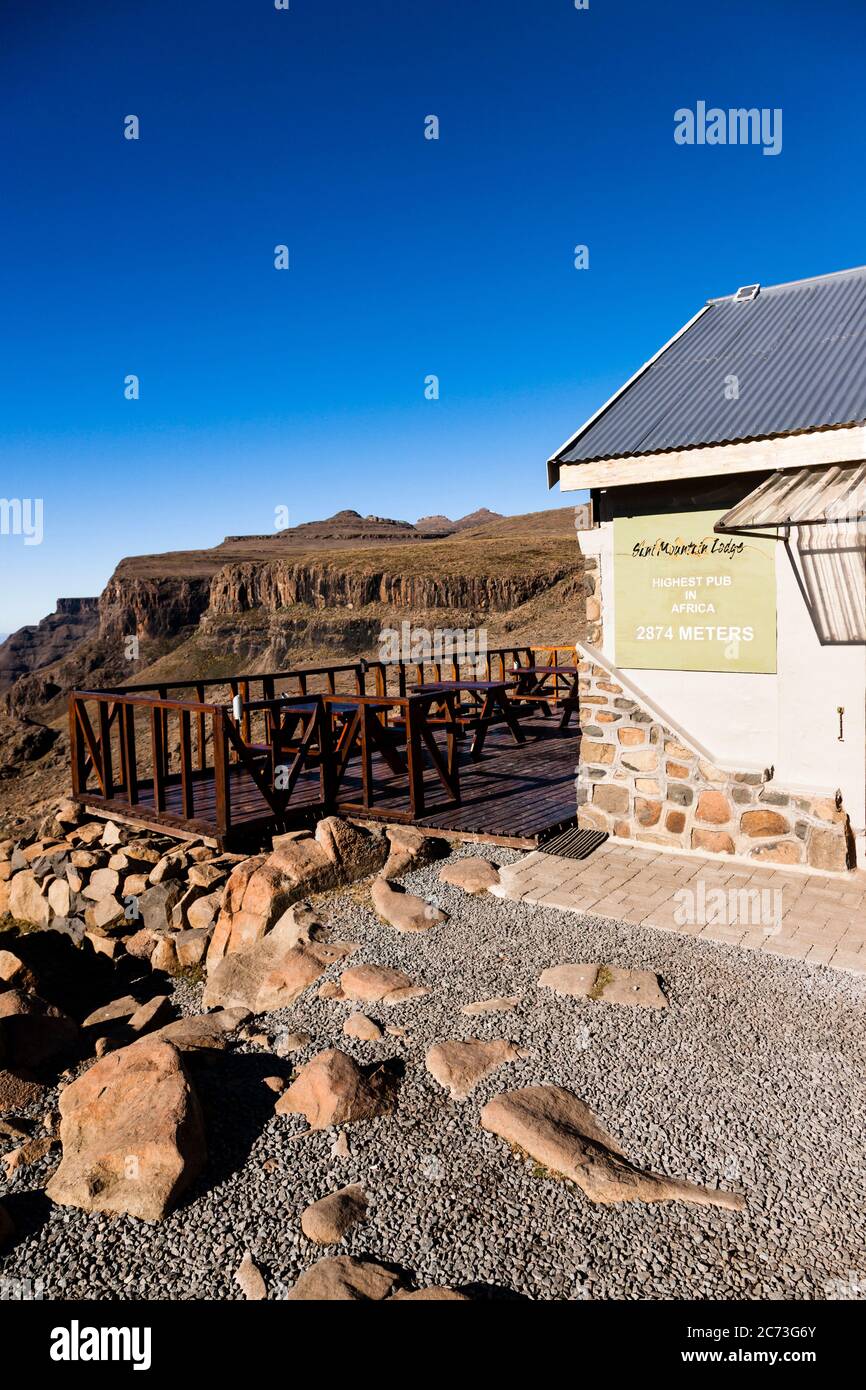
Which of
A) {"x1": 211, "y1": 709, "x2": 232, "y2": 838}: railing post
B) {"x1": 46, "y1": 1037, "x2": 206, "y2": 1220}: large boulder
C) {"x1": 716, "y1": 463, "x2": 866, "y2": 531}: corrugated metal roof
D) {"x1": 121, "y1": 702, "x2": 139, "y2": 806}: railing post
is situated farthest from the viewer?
{"x1": 121, "y1": 702, "x2": 139, "y2": 806}: railing post

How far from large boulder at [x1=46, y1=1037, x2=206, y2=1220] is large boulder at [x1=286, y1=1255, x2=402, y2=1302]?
0.71 meters

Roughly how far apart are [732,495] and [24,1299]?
19.5ft

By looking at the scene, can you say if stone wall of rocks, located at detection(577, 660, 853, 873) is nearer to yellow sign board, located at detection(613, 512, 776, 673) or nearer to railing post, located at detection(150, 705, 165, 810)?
yellow sign board, located at detection(613, 512, 776, 673)

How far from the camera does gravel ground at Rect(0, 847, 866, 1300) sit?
2.77 meters

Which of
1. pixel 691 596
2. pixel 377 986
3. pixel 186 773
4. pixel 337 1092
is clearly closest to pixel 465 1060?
pixel 337 1092

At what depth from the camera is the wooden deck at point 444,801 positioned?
7.46 meters

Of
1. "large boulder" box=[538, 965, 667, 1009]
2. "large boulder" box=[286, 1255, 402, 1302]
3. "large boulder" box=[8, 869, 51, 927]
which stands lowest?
"large boulder" box=[8, 869, 51, 927]

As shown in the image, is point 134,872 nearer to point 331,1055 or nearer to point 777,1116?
point 331,1055

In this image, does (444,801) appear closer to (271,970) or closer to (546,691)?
(271,970)

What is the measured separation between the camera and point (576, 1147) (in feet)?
10.6

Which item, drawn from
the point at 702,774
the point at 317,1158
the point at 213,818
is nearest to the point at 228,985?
the point at 317,1158

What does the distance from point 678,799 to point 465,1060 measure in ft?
10.7

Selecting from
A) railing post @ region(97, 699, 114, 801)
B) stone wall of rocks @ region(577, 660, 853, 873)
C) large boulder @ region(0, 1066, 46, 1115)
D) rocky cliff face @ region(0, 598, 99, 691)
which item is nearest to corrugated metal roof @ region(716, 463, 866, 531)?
stone wall of rocks @ region(577, 660, 853, 873)

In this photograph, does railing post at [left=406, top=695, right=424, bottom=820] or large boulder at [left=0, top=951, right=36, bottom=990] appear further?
railing post at [left=406, top=695, right=424, bottom=820]
